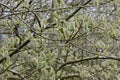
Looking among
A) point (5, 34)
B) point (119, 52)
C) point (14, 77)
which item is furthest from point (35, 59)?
point (119, 52)

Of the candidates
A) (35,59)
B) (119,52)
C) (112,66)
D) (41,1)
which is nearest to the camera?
(35,59)

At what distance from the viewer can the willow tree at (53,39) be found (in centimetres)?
243

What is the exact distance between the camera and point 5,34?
3.63 m

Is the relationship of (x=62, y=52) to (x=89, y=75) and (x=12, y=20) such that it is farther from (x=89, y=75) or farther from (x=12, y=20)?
(x=12, y=20)

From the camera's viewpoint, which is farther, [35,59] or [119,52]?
[119,52]

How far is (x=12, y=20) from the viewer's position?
3033 mm

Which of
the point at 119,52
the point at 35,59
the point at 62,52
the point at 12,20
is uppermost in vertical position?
the point at 12,20

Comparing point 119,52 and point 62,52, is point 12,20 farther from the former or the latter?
point 119,52

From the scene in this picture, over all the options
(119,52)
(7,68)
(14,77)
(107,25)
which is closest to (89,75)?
(107,25)

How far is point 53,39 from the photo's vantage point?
2.49 m

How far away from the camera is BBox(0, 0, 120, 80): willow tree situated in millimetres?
2426

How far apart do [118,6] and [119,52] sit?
0.67 meters

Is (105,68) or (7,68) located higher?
(7,68)

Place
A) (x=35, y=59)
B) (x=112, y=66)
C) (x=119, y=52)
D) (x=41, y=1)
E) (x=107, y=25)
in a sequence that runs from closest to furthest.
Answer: (x=35, y=59) < (x=107, y=25) < (x=112, y=66) < (x=41, y=1) < (x=119, y=52)
